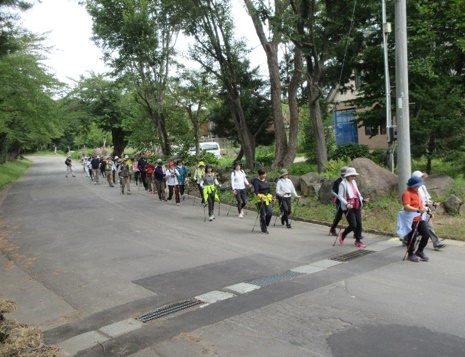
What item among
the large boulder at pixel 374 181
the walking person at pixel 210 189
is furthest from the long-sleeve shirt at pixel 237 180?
the large boulder at pixel 374 181

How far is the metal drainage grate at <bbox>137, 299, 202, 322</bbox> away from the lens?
5.70 meters

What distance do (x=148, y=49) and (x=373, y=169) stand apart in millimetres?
15265

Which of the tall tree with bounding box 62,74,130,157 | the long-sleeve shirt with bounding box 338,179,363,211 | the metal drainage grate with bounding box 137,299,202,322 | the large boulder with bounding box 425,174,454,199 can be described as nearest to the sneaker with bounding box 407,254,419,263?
the long-sleeve shirt with bounding box 338,179,363,211

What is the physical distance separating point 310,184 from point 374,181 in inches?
97.7

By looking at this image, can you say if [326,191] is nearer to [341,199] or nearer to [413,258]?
[341,199]

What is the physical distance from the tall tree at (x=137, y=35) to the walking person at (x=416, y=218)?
15.7 metres

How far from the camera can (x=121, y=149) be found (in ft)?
153

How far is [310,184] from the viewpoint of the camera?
48.7 feet

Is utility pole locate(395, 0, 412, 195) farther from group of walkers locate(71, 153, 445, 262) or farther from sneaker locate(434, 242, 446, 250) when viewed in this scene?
sneaker locate(434, 242, 446, 250)

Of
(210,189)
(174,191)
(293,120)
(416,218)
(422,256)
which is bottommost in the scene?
(422,256)

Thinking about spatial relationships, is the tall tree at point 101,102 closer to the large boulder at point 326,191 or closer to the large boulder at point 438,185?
the large boulder at point 326,191

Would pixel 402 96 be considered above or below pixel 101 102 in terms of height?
below

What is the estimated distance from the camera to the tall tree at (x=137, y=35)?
2280 cm

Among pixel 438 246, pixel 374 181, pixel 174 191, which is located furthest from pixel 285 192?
pixel 174 191
